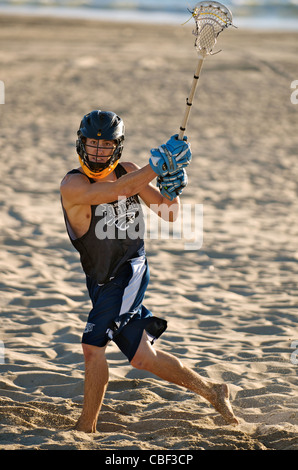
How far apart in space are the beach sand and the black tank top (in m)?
0.97

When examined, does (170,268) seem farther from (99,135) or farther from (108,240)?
(99,135)

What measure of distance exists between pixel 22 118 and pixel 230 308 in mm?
8741

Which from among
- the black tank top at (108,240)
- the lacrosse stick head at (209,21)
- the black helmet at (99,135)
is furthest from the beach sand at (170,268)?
the lacrosse stick head at (209,21)

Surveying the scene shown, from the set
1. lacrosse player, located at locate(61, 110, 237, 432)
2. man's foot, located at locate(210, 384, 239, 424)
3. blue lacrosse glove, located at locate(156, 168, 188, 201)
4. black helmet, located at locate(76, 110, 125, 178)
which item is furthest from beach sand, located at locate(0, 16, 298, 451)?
black helmet, located at locate(76, 110, 125, 178)

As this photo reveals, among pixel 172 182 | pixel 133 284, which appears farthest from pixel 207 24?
pixel 133 284

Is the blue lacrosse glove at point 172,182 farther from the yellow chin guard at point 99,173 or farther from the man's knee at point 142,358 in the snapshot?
the man's knee at point 142,358

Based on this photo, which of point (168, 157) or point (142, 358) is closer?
point (168, 157)

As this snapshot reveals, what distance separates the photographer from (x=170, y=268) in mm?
7414

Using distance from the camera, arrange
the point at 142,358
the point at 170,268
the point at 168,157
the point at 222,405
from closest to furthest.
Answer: the point at 168,157 < the point at 142,358 < the point at 222,405 < the point at 170,268

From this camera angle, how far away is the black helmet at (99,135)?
4.02 meters

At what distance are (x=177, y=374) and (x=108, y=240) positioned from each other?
0.89 meters

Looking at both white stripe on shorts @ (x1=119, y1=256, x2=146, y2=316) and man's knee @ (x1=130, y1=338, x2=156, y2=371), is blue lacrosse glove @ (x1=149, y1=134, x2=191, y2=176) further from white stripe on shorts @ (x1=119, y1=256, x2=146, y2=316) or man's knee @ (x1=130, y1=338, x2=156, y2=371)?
man's knee @ (x1=130, y1=338, x2=156, y2=371)

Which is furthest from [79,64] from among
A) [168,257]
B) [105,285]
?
[105,285]

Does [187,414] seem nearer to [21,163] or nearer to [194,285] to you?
[194,285]
